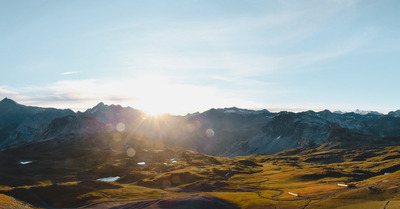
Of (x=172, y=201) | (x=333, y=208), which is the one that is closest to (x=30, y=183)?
(x=172, y=201)

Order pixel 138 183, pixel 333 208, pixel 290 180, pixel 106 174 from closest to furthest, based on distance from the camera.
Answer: pixel 333 208 → pixel 290 180 → pixel 138 183 → pixel 106 174

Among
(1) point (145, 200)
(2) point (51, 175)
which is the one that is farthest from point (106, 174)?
(1) point (145, 200)

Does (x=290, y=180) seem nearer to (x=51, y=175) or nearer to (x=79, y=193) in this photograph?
(x=79, y=193)

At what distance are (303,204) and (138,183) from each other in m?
103

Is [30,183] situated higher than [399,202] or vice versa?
[399,202]

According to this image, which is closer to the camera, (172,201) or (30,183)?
(172,201)

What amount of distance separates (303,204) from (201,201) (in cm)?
3543

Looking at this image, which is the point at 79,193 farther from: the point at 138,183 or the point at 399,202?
the point at 399,202

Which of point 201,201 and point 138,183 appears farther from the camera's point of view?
point 138,183

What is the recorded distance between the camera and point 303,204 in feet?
239

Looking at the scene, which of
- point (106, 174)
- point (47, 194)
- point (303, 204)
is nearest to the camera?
point (303, 204)

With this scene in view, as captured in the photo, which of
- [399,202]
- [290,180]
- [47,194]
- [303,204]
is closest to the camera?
[399,202]

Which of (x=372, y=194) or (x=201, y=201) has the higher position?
(x=372, y=194)

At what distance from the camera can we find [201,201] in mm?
94062
